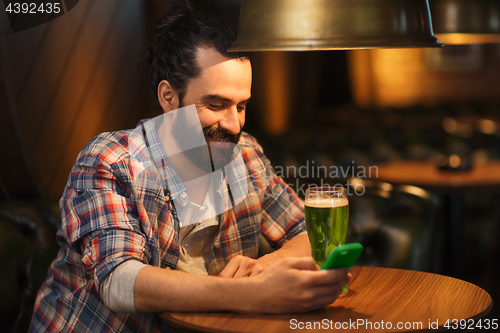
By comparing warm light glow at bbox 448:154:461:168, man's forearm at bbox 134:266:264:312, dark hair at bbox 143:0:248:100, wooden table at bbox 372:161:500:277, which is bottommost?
wooden table at bbox 372:161:500:277

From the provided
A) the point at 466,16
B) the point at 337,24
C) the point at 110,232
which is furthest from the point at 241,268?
the point at 466,16

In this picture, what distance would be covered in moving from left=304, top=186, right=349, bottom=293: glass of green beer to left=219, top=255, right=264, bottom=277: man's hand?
17cm

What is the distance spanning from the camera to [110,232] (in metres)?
1.12

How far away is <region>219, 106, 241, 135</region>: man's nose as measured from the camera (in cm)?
134

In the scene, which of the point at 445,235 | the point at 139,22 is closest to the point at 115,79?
the point at 139,22

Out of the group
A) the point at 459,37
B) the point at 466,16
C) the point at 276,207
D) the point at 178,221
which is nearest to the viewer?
the point at 178,221

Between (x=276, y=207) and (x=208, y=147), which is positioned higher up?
(x=208, y=147)

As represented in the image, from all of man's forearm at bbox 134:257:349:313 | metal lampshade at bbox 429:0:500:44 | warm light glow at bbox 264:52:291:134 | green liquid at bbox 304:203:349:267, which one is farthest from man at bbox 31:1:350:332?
warm light glow at bbox 264:52:291:134

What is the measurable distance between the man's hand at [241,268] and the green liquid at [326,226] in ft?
0.56

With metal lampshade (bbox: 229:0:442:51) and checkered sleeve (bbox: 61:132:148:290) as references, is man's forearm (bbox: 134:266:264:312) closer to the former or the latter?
checkered sleeve (bbox: 61:132:148:290)

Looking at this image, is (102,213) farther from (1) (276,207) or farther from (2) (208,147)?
(1) (276,207)

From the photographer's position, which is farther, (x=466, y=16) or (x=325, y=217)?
(x=466, y=16)

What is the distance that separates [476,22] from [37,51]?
1.50m

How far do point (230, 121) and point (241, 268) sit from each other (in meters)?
0.38
